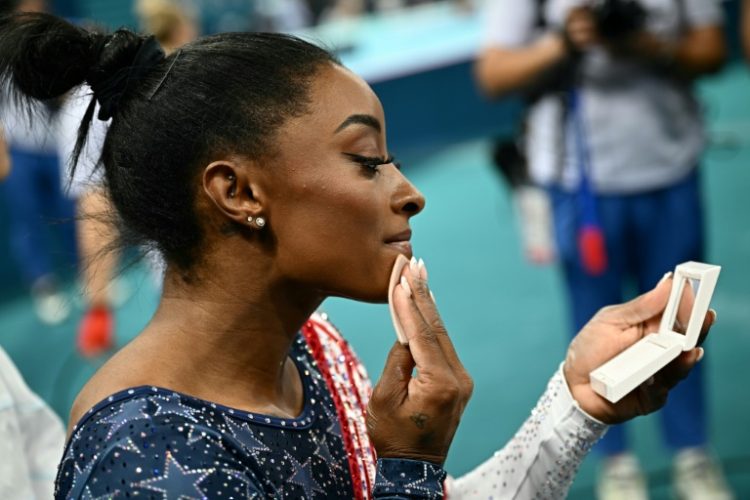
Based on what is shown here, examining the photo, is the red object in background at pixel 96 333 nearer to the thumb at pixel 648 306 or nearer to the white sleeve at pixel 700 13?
the white sleeve at pixel 700 13

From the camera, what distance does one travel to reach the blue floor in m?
3.34

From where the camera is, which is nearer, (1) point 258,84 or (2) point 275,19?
(1) point 258,84

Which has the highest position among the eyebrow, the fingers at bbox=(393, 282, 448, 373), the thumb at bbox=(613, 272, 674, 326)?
the eyebrow

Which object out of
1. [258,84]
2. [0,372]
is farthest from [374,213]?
[0,372]

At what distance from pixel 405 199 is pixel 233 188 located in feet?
0.67

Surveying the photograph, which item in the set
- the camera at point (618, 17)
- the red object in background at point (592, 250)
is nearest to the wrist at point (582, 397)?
the red object in background at point (592, 250)

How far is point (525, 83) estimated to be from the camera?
277 cm

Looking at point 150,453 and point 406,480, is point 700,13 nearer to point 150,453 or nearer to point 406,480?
point 406,480

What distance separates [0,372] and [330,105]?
1.88ft

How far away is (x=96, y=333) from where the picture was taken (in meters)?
4.26

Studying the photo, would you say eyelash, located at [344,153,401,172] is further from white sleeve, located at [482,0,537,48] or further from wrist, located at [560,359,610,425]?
white sleeve, located at [482,0,537,48]

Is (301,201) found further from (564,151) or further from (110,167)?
(564,151)

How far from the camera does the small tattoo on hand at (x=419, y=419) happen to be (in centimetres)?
118

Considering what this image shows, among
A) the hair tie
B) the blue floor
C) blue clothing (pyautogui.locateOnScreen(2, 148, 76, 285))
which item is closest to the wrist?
the hair tie
